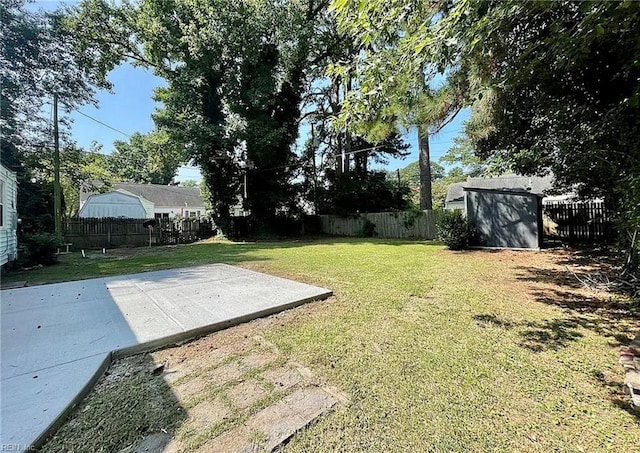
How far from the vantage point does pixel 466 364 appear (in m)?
2.32

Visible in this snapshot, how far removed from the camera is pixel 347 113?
2887mm

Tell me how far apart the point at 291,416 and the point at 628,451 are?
69.6 inches

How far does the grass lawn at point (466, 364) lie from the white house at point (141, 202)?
22.3 meters

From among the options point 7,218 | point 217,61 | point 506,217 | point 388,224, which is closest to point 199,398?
point 7,218

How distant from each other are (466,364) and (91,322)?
3930mm

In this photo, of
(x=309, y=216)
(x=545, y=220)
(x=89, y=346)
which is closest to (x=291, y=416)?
(x=89, y=346)

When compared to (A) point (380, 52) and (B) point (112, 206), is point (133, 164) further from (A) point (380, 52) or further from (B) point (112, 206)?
(A) point (380, 52)

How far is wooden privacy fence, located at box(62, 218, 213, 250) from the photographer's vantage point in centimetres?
1311

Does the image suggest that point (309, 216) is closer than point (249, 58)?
No

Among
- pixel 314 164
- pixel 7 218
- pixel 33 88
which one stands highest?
pixel 33 88

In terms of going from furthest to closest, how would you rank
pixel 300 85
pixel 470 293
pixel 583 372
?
pixel 300 85 → pixel 470 293 → pixel 583 372

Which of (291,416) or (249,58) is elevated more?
(249,58)

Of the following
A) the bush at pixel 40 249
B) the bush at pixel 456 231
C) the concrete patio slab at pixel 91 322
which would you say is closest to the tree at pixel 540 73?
the bush at pixel 456 231

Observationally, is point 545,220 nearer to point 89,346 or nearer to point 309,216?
point 309,216
